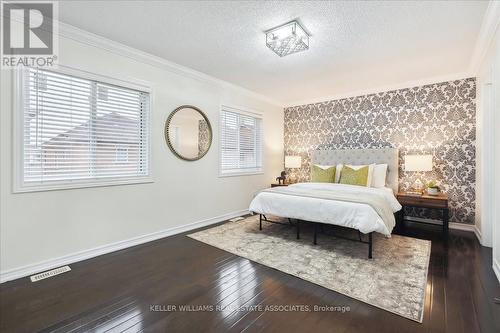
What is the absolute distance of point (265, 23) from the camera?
2.56 meters

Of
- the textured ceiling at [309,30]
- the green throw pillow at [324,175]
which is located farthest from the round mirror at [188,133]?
the green throw pillow at [324,175]

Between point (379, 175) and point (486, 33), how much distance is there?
7.84 feet

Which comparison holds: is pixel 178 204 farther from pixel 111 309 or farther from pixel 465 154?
pixel 465 154

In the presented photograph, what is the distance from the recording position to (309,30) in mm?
2686

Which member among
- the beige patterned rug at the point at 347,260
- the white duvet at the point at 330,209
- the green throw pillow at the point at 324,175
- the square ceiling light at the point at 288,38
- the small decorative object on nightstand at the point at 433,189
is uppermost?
the square ceiling light at the point at 288,38

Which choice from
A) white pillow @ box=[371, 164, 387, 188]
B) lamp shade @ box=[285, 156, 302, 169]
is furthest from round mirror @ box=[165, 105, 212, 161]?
white pillow @ box=[371, 164, 387, 188]

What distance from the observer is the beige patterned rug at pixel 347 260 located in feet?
6.89

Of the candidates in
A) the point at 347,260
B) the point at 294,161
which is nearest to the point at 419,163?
the point at 347,260

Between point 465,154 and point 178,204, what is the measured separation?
15.5 feet

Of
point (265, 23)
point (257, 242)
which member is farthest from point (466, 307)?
point (265, 23)

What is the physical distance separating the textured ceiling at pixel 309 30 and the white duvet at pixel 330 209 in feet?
6.49

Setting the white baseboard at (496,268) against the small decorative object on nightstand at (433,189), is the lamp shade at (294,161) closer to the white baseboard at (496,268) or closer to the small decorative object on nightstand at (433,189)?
the small decorative object on nightstand at (433,189)

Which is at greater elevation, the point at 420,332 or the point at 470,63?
the point at 470,63

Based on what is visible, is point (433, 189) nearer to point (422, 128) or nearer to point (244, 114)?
point (422, 128)
